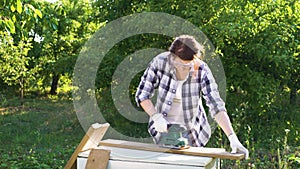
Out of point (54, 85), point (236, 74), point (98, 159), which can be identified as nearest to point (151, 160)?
point (98, 159)

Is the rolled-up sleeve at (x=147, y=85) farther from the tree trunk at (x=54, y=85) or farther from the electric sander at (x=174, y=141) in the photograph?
the tree trunk at (x=54, y=85)

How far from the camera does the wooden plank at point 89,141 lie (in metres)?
2.20

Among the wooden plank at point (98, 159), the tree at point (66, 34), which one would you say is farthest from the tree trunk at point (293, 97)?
the tree at point (66, 34)

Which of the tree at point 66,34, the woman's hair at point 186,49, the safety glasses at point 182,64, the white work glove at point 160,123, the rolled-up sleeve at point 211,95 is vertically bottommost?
the white work glove at point 160,123

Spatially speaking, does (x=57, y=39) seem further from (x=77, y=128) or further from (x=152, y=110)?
(x=152, y=110)

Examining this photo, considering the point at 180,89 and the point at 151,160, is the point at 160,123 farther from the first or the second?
the point at 151,160

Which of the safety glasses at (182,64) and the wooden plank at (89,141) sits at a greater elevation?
the safety glasses at (182,64)

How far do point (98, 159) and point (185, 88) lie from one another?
83cm

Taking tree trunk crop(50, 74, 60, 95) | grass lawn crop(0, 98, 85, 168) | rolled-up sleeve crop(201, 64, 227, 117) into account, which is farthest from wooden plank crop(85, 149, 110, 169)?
tree trunk crop(50, 74, 60, 95)

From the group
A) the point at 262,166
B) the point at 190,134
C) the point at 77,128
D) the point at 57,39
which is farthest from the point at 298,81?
the point at 57,39

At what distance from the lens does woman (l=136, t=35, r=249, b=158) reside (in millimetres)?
2611

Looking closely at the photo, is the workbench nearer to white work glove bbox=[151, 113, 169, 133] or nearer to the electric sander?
the electric sander

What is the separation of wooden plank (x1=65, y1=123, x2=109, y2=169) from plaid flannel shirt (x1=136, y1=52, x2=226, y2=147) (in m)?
0.42

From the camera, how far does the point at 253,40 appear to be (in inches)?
230
